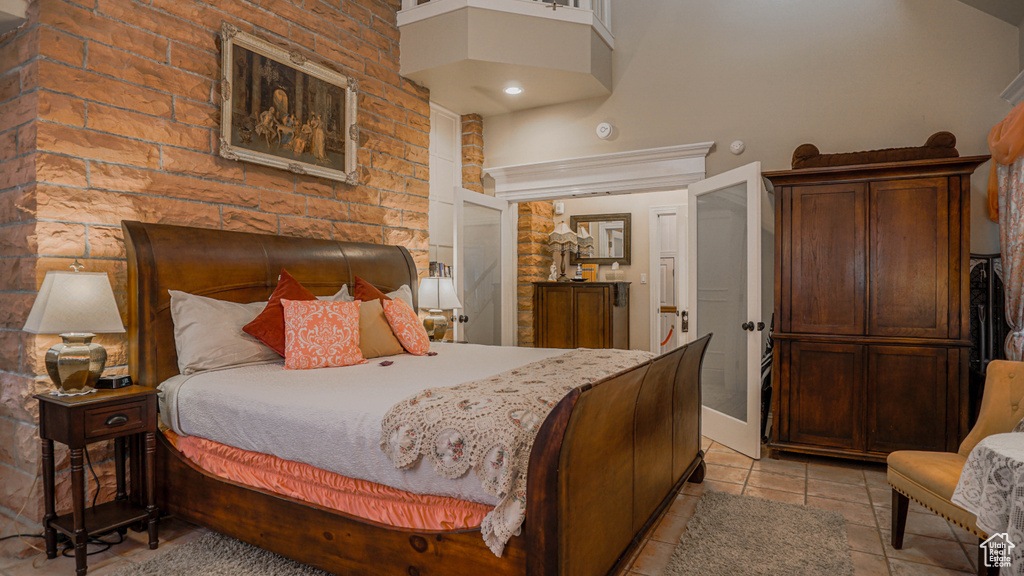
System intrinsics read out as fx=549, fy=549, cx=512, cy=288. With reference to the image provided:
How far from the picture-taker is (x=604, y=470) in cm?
171

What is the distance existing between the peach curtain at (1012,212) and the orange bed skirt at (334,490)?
321 centimetres

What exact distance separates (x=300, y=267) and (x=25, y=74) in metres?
1.45

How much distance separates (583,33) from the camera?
4.15 m

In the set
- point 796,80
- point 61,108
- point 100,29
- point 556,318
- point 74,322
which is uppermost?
point 796,80

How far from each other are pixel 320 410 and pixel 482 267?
3.19 meters

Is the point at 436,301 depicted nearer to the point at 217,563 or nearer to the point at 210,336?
the point at 210,336

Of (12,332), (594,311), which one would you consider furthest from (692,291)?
(12,332)

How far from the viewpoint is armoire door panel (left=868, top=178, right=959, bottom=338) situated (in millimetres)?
3184

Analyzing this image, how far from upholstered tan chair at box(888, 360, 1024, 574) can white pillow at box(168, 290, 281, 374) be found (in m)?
2.83

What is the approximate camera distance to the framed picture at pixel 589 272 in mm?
6702

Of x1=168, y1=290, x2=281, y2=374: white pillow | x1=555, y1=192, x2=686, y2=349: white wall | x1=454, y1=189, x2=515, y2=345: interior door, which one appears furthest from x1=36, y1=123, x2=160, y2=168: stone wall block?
x1=555, y1=192, x2=686, y2=349: white wall

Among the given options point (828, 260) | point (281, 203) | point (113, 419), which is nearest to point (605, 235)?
point (828, 260)

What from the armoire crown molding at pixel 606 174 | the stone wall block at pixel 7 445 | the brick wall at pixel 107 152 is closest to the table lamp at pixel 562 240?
the armoire crown molding at pixel 606 174

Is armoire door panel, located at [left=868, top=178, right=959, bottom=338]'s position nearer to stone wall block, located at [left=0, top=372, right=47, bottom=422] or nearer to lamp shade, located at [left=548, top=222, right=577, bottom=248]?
lamp shade, located at [left=548, top=222, right=577, bottom=248]
